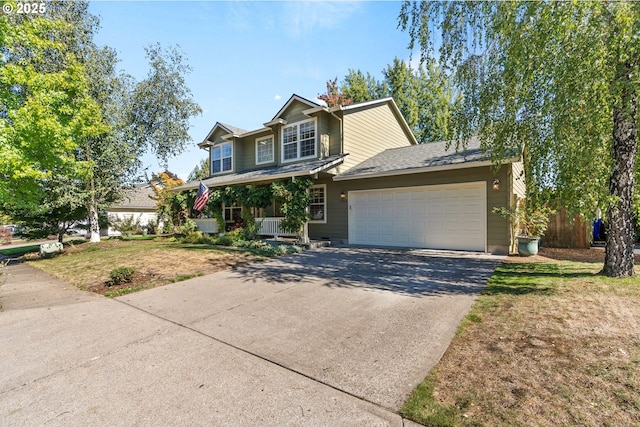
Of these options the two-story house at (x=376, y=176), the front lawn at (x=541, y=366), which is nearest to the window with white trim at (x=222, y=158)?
the two-story house at (x=376, y=176)

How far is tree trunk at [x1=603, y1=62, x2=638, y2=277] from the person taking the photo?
564 cm

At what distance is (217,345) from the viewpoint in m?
3.76

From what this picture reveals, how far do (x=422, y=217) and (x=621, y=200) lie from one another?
5.78 metres

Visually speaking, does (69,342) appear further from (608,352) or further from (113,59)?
(113,59)

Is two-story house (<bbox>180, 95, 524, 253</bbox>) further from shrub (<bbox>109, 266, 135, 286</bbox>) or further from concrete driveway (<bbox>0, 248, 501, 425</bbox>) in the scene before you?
shrub (<bbox>109, 266, 135, 286</bbox>)

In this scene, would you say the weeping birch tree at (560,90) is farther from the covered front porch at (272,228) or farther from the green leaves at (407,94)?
the green leaves at (407,94)

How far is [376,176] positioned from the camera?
38.9ft

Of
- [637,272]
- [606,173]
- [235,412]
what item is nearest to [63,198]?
[235,412]

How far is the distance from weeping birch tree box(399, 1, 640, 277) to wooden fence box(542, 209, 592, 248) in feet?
20.1

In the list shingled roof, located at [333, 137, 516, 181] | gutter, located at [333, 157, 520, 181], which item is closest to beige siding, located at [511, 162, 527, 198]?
gutter, located at [333, 157, 520, 181]

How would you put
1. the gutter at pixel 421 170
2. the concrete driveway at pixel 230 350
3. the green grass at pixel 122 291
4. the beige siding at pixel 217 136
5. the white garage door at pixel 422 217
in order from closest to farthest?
the concrete driveway at pixel 230 350
the green grass at pixel 122 291
the gutter at pixel 421 170
the white garage door at pixel 422 217
the beige siding at pixel 217 136

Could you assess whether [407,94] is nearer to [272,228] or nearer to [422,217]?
[422,217]

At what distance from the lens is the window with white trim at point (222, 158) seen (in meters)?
18.3

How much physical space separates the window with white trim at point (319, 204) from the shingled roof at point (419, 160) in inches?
54.5
